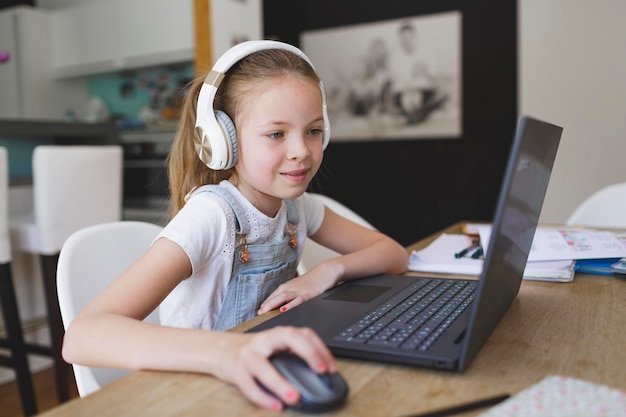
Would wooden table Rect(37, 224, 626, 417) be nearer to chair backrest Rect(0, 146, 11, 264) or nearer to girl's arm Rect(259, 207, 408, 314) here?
girl's arm Rect(259, 207, 408, 314)

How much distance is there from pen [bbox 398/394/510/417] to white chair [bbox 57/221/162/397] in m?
0.56

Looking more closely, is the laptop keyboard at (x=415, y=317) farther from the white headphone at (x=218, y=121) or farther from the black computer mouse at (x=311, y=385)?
the white headphone at (x=218, y=121)

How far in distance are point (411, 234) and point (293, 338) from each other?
3756mm

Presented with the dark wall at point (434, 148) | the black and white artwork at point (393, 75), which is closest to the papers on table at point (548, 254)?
the dark wall at point (434, 148)

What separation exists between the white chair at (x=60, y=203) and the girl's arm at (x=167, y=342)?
58.4 inches

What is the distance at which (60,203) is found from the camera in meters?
2.17

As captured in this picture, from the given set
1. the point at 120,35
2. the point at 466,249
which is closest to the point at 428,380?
the point at 466,249

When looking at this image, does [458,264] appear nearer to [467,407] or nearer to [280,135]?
[280,135]

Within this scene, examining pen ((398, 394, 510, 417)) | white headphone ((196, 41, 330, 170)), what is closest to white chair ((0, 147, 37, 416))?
white headphone ((196, 41, 330, 170))

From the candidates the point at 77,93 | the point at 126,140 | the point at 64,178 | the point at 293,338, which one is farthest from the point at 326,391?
the point at 77,93

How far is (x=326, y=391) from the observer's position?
1.65 feet

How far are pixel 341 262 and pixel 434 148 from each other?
3.19 m

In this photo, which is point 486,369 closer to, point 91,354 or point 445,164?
point 91,354

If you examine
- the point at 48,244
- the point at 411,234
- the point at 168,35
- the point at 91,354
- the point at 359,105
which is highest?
the point at 168,35
